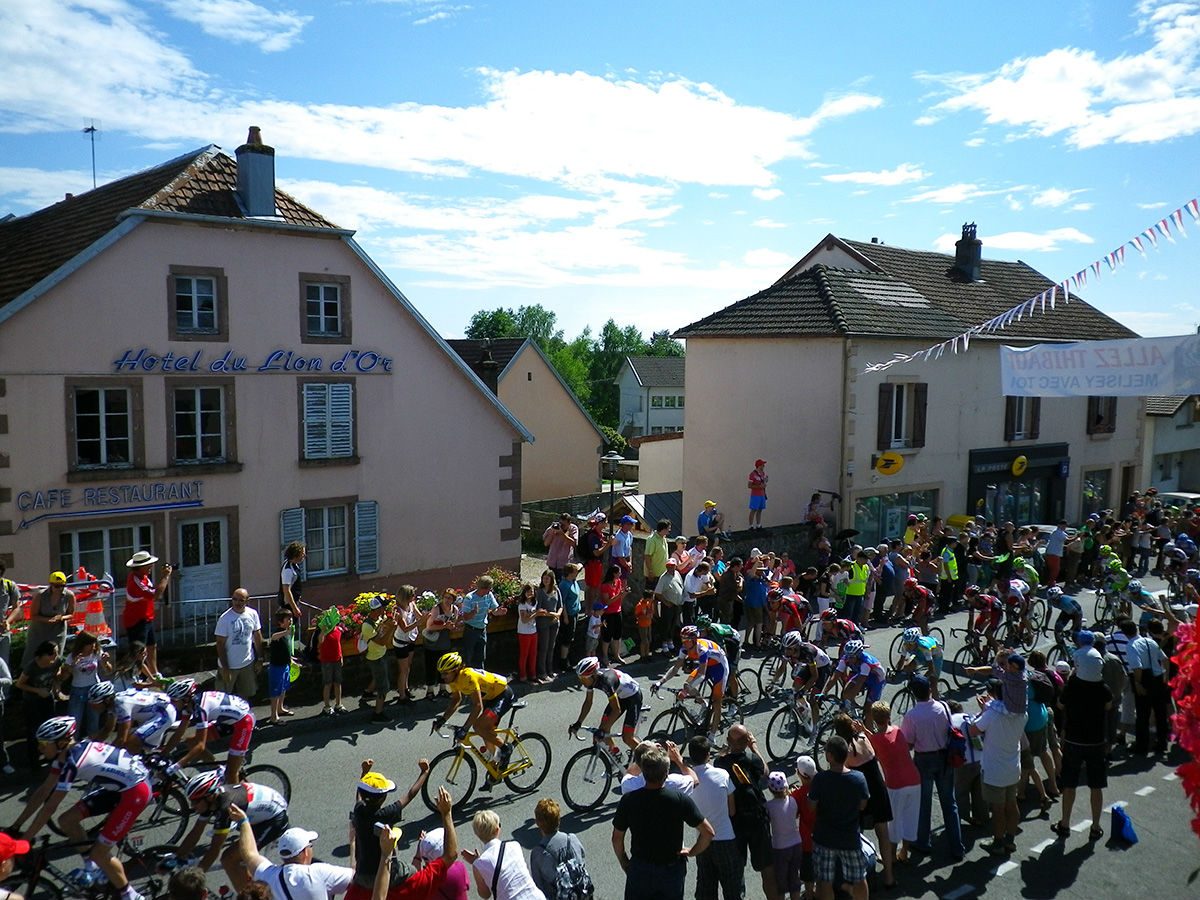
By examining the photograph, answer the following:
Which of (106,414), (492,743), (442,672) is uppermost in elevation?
(106,414)

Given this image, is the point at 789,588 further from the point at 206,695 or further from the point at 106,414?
the point at 106,414

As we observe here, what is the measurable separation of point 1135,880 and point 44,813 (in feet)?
30.8

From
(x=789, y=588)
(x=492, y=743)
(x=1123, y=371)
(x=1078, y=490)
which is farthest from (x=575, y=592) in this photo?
(x=1078, y=490)

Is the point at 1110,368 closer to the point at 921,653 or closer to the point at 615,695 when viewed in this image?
the point at 921,653

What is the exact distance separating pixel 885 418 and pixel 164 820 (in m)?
20.5

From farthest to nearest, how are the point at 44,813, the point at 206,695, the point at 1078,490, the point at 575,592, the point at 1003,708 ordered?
the point at 1078,490, the point at 575,592, the point at 1003,708, the point at 206,695, the point at 44,813

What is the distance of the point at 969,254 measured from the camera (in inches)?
1297

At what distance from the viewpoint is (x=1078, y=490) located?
108 feet

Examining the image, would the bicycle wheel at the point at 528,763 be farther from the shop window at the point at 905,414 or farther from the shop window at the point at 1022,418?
the shop window at the point at 1022,418

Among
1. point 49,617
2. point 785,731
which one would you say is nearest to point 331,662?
point 49,617

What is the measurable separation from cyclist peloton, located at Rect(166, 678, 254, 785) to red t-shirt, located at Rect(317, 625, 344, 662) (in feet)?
10.4

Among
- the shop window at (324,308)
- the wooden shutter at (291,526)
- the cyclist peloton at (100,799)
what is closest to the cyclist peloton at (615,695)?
the cyclist peloton at (100,799)

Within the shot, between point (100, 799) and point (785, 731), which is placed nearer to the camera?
point (100, 799)

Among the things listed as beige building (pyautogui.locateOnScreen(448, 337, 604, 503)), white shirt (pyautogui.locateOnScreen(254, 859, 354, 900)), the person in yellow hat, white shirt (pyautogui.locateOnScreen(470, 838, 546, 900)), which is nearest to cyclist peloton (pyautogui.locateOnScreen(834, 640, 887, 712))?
white shirt (pyautogui.locateOnScreen(470, 838, 546, 900))
